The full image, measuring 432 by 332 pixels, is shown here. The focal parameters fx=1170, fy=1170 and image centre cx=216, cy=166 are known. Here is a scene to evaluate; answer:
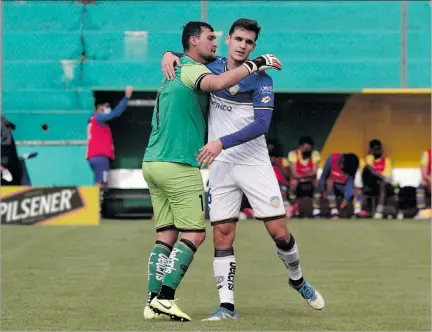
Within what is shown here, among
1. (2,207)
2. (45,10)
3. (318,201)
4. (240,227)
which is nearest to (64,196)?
(2,207)

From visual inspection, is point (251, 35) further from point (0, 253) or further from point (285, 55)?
point (285, 55)

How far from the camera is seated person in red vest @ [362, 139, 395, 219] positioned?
810 inches

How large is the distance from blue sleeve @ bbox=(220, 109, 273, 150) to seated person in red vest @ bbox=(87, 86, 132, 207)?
41.9 ft

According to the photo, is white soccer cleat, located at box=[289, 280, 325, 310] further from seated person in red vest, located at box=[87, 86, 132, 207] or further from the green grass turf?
seated person in red vest, located at box=[87, 86, 132, 207]

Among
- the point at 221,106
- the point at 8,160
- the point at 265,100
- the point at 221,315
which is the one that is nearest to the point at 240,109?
the point at 221,106

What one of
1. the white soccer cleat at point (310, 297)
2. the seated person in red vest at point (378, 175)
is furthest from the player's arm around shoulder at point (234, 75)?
the seated person in red vest at point (378, 175)

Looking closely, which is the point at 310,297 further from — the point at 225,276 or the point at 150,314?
the point at 150,314

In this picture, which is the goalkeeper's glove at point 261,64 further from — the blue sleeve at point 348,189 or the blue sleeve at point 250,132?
the blue sleeve at point 348,189

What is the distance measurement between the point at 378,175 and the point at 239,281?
10714mm

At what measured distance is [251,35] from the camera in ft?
24.7

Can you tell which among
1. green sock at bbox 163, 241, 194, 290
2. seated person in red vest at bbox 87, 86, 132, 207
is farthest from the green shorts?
seated person in red vest at bbox 87, 86, 132, 207

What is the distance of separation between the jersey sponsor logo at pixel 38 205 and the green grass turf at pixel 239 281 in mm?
735

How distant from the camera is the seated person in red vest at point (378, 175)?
810 inches

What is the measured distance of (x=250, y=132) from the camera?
7.45 m
